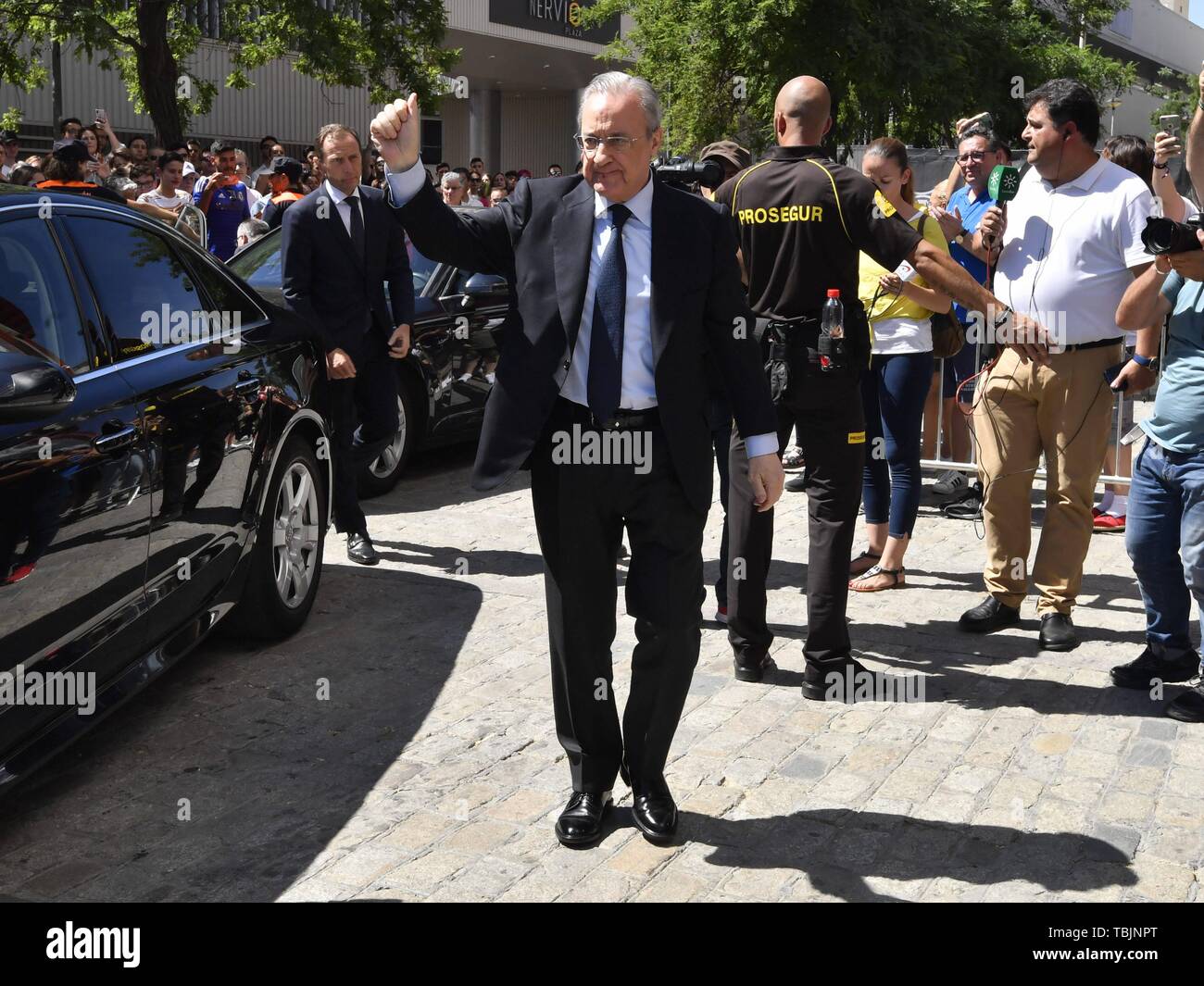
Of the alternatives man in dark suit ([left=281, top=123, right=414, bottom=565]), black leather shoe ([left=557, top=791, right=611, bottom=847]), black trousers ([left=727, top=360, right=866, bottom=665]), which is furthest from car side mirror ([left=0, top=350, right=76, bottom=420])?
man in dark suit ([left=281, top=123, right=414, bottom=565])

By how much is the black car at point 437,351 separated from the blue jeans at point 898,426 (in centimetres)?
273

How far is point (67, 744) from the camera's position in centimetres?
385

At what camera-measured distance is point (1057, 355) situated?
5762 mm

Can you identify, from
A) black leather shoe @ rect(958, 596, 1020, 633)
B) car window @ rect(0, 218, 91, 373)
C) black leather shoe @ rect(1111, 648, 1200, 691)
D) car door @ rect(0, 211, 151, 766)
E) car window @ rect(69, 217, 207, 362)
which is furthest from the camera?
black leather shoe @ rect(958, 596, 1020, 633)

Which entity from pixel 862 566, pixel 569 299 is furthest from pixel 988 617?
pixel 569 299

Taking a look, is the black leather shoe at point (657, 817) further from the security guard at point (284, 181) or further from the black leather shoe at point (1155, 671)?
the security guard at point (284, 181)

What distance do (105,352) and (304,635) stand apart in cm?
187

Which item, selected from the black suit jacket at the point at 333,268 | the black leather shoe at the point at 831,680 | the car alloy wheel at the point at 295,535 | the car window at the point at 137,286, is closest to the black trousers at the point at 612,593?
the black leather shoe at the point at 831,680

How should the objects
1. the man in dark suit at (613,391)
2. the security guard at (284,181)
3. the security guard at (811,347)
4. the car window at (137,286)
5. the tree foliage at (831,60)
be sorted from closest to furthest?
the man in dark suit at (613,391)
the car window at (137,286)
the security guard at (811,347)
the security guard at (284,181)
the tree foliage at (831,60)

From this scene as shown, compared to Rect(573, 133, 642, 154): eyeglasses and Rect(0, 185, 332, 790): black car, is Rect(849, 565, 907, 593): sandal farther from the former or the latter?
Rect(573, 133, 642, 154): eyeglasses

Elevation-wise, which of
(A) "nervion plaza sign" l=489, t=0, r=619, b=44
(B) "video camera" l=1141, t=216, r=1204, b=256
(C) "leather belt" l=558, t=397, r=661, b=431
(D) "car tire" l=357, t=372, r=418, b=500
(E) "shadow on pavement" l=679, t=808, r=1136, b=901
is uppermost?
(A) "nervion plaza sign" l=489, t=0, r=619, b=44

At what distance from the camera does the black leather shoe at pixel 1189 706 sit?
4.98 m

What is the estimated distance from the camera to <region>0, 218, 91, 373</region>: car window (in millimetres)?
3971

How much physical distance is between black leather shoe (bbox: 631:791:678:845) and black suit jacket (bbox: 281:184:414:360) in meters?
3.56
